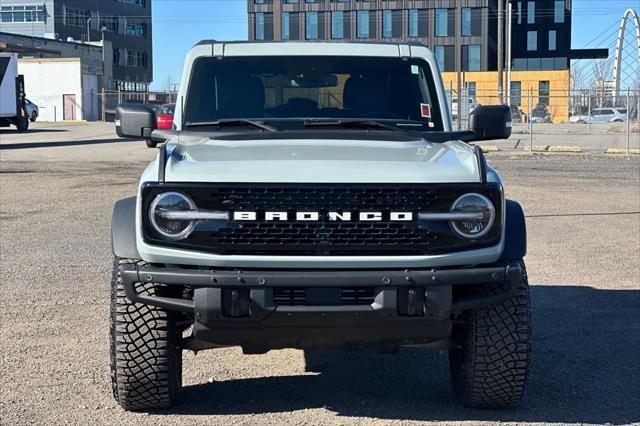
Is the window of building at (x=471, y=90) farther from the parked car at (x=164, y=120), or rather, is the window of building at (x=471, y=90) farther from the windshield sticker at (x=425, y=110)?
the windshield sticker at (x=425, y=110)

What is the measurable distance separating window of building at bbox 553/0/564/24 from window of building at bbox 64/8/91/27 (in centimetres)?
4900

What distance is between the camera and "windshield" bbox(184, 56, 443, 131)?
641cm

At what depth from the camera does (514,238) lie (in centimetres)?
510

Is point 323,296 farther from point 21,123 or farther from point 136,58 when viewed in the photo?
point 136,58

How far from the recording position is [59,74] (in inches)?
2717

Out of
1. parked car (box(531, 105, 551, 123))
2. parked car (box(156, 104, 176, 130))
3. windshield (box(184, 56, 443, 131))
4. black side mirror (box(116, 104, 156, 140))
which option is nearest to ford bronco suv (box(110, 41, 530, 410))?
black side mirror (box(116, 104, 156, 140))

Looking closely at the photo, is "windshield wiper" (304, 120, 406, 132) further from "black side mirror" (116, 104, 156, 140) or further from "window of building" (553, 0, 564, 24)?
"window of building" (553, 0, 564, 24)

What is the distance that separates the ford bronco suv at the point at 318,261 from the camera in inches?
186

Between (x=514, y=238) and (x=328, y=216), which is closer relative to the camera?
(x=328, y=216)

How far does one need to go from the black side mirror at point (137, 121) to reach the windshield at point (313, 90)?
26 centimetres

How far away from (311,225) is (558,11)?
111m

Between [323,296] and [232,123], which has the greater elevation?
[232,123]

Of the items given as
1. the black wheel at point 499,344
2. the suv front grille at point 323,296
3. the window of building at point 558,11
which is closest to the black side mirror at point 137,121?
the suv front grille at point 323,296

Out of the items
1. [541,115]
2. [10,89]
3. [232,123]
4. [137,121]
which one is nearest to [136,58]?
[541,115]
